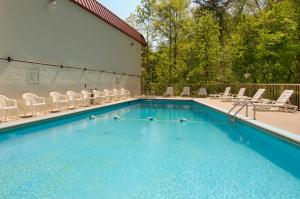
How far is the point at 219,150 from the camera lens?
6121 mm

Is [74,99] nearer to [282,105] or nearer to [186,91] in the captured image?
[282,105]

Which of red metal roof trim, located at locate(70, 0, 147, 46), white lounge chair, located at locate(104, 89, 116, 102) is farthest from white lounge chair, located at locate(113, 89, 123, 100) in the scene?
red metal roof trim, located at locate(70, 0, 147, 46)

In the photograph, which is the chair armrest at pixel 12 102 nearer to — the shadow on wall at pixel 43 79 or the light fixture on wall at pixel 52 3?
the shadow on wall at pixel 43 79

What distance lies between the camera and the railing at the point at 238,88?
1133 cm

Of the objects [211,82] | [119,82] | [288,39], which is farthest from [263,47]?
[119,82]

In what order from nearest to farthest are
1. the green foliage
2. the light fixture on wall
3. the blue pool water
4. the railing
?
the blue pool water, the light fixture on wall, the railing, the green foliage

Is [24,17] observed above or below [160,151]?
above

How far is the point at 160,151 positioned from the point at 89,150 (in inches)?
55.2

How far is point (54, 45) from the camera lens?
1127 cm

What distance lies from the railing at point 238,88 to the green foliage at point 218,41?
0.87 m

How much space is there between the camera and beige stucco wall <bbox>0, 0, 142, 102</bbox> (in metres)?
8.81

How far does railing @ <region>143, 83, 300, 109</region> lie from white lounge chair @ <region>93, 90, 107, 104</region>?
7.62m

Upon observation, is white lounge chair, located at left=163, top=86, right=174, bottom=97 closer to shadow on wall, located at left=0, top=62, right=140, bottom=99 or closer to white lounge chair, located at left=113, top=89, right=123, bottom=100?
white lounge chair, located at left=113, top=89, right=123, bottom=100

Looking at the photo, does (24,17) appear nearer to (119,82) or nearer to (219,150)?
(219,150)
